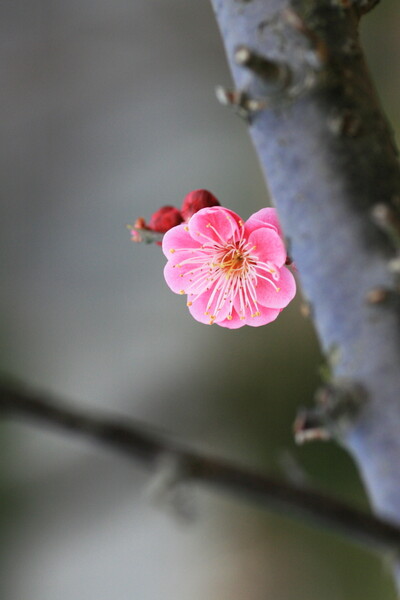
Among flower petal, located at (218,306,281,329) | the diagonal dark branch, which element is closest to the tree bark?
the diagonal dark branch

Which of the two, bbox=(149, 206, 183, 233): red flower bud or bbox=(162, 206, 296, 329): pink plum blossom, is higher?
bbox=(149, 206, 183, 233): red flower bud

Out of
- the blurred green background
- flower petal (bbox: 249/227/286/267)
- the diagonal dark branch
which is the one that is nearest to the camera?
the diagonal dark branch

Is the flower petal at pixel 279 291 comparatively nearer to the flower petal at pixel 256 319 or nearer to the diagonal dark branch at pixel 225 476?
the flower petal at pixel 256 319

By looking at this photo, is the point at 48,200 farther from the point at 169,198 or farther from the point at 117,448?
the point at 117,448

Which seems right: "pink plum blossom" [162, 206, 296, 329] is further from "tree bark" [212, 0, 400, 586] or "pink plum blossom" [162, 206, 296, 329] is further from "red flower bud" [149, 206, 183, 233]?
"tree bark" [212, 0, 400, 586]

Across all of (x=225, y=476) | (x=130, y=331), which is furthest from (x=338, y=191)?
(x=130, y=331)

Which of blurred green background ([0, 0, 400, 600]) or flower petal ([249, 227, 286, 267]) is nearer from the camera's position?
flower petal ([249, 227, 286, 267])

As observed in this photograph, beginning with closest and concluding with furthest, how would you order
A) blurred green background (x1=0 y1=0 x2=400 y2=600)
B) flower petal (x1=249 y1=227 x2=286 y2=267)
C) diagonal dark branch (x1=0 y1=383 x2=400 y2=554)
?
diagonal dark branch (x1=0 y1=383 x2=400 y2=554)
flower petal (x1=249 y1=227 x2=286 y2=267)
blurred green background (x1=0 y1=0 x2=400 y2=600)
